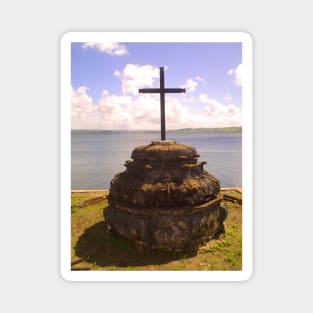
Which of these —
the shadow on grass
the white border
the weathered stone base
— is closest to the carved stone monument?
the weathered stone base

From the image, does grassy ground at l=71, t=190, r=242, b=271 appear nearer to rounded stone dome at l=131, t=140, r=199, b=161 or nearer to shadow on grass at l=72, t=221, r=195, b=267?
shadow on grass at l=72, t=221, r=195, b=267

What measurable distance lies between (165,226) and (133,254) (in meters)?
1.40

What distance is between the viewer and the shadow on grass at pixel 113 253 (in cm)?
782

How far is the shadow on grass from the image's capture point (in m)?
7.82

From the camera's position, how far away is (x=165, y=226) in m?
7.96

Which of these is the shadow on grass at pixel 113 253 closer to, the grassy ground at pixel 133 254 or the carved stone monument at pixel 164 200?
the grassy ground at pixel 133 254

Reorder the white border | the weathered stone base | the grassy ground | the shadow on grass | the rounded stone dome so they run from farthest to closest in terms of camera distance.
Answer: the rounded stone dome < the weathered stone base < the shadow on grass < the grassy ground < the white border
